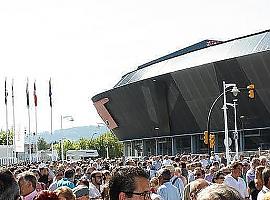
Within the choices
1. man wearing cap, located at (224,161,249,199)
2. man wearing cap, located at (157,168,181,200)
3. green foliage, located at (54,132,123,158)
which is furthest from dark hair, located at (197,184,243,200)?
green foliage, located at (54,132,123,158)

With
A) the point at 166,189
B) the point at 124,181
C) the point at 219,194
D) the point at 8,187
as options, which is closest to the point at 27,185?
the point at 166,189

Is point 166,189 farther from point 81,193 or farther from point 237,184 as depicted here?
point 81,193

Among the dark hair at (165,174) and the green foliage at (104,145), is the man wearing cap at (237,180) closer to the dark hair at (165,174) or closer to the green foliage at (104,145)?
the dark hair at (165,174)

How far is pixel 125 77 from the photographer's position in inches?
3501

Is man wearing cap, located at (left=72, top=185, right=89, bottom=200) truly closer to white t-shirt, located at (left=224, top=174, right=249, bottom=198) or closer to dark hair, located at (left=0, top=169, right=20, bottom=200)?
dark hair, located at (left=0, top=169, right=20, bottom=200)

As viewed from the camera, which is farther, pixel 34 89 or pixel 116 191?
pixel 34 89

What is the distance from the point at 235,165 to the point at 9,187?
7.31 meters

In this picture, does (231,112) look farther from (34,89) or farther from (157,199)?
(157,199)

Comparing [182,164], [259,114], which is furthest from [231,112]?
[182,164]

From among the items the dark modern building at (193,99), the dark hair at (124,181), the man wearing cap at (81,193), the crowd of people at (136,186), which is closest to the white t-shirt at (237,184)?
the crowd of people at (136,186)

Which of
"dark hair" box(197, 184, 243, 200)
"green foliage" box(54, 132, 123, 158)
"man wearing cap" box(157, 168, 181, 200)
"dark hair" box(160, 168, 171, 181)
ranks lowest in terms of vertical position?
"man wearing cap" box(157, 168, 181, 200)

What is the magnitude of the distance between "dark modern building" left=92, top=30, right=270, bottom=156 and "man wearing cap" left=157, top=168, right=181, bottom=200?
43864 mm

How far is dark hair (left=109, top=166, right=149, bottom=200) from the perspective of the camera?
4.75 metres

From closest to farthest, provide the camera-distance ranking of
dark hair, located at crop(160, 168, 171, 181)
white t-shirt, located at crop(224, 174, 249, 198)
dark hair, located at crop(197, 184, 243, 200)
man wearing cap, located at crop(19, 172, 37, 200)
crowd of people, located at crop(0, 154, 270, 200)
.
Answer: dark hair, located at crop(197, 184, 243, 200)
crowd of people, located at crop(0, 154, 270, 200)
man wearing cap, located at crop(19, 172, 37, 200)
dark hair, located at crop(160, 168, 171, 181)
white t-shirt, located at crop(224, 174, 249, 198)
